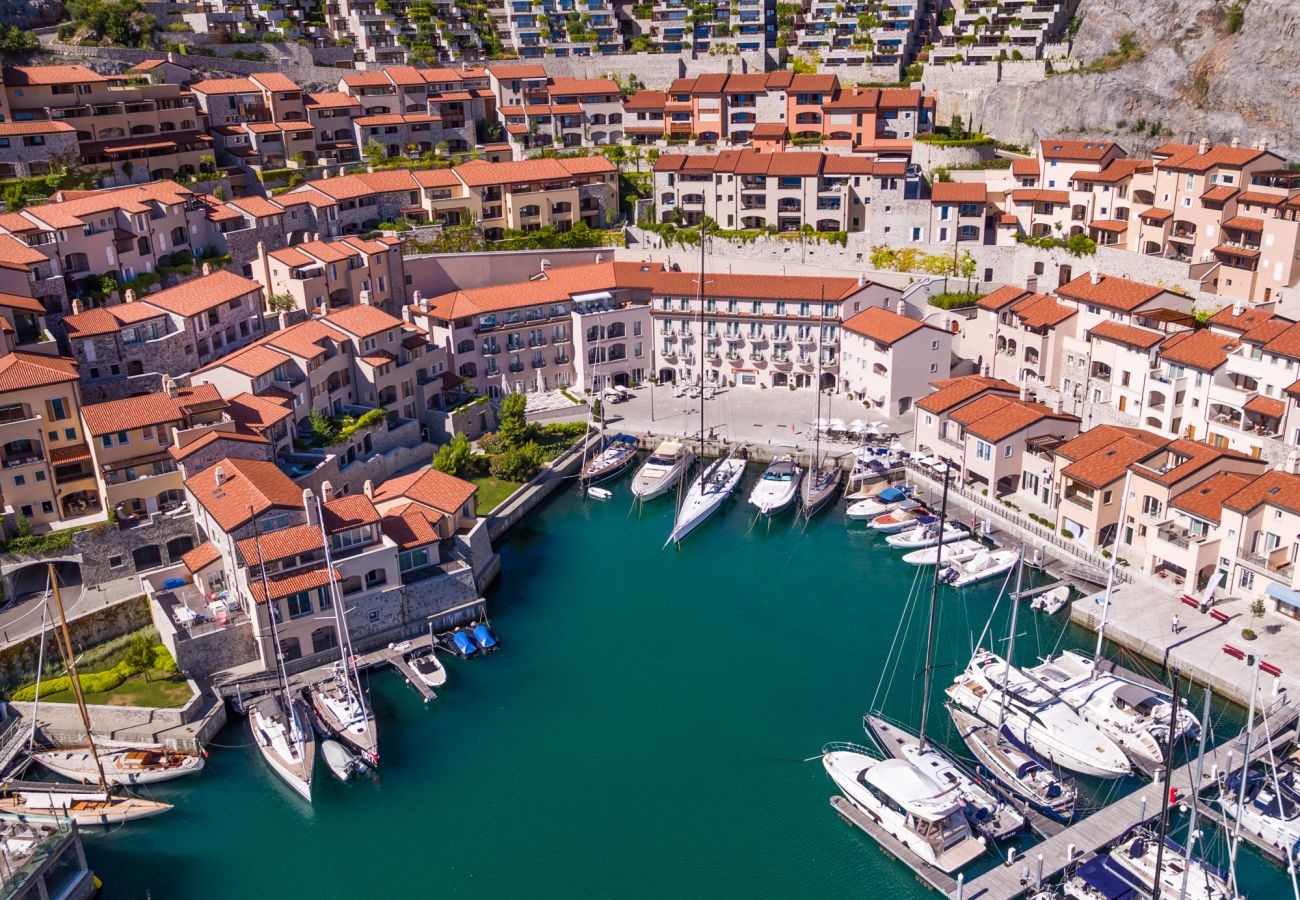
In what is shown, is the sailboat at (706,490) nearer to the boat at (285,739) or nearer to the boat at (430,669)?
the boat at (430,669)

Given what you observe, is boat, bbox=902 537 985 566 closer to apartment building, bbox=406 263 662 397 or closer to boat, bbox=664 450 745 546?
boat, bbox=664 450 745 546

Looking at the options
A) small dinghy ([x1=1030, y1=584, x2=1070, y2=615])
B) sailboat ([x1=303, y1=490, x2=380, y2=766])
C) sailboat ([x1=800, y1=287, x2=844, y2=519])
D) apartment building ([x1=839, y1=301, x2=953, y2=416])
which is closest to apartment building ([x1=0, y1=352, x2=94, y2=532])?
sailboat ([x1=303, y1=490, x2=380, y2=766])

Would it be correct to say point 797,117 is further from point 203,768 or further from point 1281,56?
point 203,768

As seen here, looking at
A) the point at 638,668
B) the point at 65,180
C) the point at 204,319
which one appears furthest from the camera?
the point at 65,180

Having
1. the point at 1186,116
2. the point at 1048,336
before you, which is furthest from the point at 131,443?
the point at 1186,116

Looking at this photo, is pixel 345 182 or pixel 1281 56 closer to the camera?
pixel 1281 56

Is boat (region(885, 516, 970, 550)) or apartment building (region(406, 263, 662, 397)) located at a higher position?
apartment building (region(406, 263, 662, 397))

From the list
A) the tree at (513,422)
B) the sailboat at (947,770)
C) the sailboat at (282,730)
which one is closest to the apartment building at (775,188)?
the tree at (513,422)
